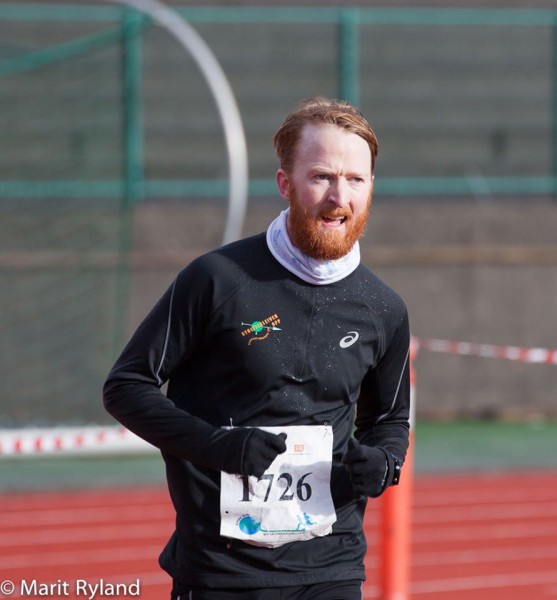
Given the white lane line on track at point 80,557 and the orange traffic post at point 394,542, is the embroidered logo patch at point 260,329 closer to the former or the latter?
the orange traffic post at point 394,542

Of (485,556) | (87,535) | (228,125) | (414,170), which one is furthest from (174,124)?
(485,556)

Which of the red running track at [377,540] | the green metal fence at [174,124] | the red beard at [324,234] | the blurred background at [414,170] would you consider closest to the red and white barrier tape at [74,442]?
the red running track at [377,540]

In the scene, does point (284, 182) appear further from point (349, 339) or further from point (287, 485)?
point (287, 485)

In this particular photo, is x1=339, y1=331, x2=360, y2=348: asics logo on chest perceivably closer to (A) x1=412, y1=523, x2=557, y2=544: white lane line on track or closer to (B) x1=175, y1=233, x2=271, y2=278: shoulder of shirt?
(B) x1=175, y1=233, x2=271, y2=278: shoulder of shirt

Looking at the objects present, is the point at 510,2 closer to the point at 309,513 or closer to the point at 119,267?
the point at 119,267

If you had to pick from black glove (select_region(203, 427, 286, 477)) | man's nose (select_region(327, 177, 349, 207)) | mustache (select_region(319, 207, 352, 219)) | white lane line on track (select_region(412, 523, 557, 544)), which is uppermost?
man's nose (select_region(327, 177, 349, 207))

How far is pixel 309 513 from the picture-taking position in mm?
Answer: 3246

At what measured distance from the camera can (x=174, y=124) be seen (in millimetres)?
13805

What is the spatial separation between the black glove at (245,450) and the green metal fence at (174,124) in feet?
23.2

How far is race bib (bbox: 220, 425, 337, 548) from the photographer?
3.20m

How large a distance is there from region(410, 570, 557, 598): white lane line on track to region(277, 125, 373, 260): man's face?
13.2 feet

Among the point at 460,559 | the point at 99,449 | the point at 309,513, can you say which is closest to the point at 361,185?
the point at 309,513

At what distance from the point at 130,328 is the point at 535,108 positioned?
512 cm

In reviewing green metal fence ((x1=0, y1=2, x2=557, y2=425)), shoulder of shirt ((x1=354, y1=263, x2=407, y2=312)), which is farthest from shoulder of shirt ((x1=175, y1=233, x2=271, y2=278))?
green metal fence ((x1=0, y1=2, x2=557, y2=425))
